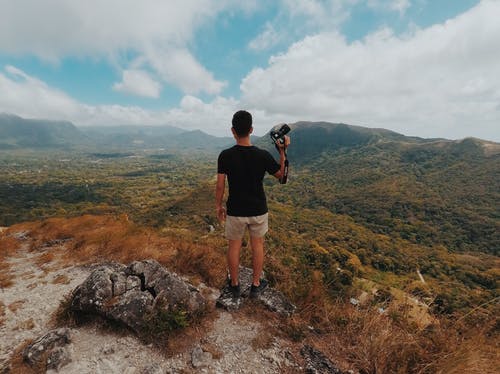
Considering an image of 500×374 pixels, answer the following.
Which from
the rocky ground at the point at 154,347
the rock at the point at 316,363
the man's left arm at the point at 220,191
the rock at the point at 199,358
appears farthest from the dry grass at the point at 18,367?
the rock at the point at 316,363

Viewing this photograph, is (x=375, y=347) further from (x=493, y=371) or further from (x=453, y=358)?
(x=493, y=371)

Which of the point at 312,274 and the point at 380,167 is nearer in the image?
the point at 312,274

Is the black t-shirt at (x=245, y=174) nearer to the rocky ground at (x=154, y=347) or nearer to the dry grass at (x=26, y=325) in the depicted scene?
the rocky ground at (x=154, y=347)

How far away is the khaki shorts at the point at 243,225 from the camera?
145 inches

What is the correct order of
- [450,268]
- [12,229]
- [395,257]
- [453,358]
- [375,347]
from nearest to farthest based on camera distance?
[453,358], [375,347], [12,229], [450,268], [395,257]

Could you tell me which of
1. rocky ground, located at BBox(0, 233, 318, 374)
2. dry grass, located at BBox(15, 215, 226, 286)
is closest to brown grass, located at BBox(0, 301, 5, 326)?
rocky ground, located at BBox(0, 233, 318, 374)

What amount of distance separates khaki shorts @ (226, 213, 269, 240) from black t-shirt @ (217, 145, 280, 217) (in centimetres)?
7

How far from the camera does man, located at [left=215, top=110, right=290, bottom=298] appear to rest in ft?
11.8

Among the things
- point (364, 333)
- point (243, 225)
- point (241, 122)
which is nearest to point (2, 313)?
point (243, 225)

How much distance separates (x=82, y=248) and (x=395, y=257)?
65.1 m

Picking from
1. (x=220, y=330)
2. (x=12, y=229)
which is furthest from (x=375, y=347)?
(x=12, y=229)

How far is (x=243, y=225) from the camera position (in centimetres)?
372

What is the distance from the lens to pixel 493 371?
8.04 feet

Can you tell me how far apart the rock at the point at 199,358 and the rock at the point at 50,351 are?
4.81ft
